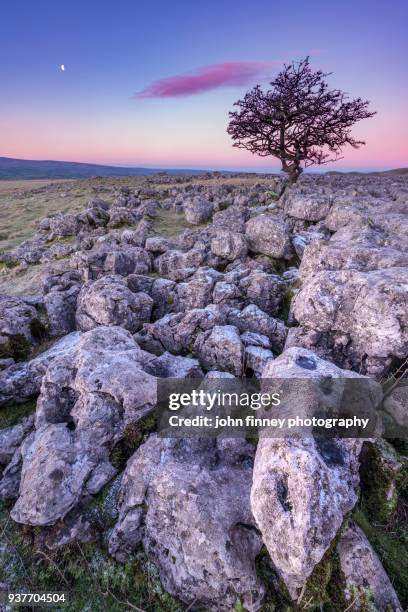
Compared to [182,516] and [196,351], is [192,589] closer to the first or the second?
[182,516]

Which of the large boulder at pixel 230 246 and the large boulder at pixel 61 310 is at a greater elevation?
the large boulder at pixel 230 246

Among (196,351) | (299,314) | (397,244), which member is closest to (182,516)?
(196,351)

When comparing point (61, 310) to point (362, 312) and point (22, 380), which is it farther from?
point (362, 312)

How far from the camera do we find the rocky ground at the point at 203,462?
486cm

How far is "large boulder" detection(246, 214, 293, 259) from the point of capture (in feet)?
46.5

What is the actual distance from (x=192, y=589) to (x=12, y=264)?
20.2 m

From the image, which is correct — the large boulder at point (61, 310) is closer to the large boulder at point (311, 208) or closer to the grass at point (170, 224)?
the grass at point (170, 224)

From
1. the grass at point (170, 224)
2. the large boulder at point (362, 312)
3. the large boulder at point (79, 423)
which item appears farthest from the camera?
the grass at point (170, 224)

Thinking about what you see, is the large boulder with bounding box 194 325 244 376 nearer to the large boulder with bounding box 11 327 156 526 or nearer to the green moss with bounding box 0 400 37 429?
the large boulder with bounding box 11 327 156 526

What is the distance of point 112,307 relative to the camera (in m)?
10.3

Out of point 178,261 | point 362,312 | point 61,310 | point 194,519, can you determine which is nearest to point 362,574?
point 194,519

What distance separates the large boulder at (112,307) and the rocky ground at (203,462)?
0.07 m

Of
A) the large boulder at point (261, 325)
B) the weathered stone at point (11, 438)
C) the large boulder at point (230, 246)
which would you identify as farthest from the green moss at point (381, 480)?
the large boulder at point (230, 246)

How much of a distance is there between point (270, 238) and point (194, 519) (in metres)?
11.4
